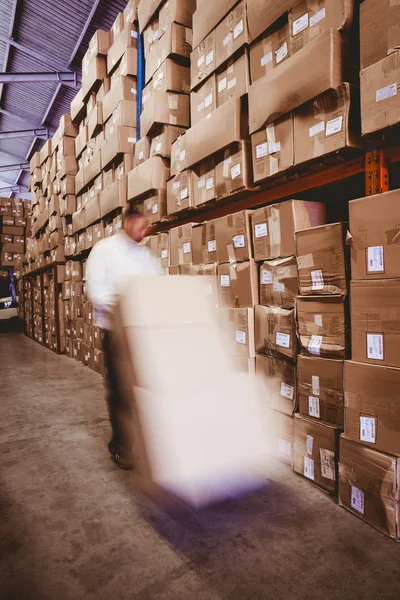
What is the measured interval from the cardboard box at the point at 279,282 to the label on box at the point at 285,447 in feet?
2.78

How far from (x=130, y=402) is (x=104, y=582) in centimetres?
107

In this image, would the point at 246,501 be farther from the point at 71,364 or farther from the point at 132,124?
the point at 71,364

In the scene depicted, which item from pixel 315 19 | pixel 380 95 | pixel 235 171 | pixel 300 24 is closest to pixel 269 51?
pixel 300 24

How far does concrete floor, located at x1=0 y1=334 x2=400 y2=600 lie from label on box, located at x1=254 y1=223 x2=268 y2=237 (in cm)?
147

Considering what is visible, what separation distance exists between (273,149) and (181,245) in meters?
1.21

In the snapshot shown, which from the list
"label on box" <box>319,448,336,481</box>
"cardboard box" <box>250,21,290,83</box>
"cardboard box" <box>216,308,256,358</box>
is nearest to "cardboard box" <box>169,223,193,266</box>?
"cardboard box" <box>216,308,256,358</box>

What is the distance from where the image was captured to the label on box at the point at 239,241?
2701 mm

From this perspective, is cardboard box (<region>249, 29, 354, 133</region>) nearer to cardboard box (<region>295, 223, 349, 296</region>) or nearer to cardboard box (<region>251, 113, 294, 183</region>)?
cardboard box (<region>251, 113, 294, 183</region>)

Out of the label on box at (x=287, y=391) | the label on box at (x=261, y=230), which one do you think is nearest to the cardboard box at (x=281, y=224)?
the label on box at (x=261, y=230)

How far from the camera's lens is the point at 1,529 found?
191 cm

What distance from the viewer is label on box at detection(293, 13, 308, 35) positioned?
2.19 metres

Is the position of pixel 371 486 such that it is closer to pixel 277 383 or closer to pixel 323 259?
pixel 277 383

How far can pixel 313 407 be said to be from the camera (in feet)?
7.34

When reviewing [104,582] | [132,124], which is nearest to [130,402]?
[104,582]
